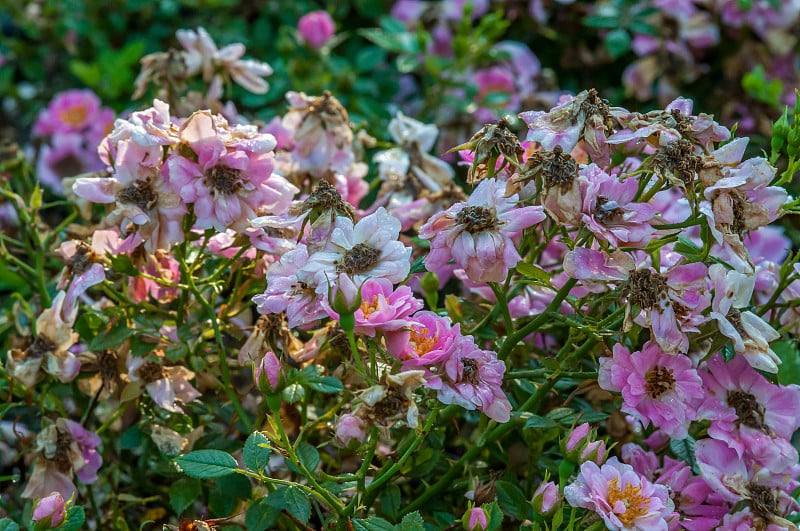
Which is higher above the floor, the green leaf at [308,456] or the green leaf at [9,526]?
the green leaf at [308,456]

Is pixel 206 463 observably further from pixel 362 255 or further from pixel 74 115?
pixel 74 115

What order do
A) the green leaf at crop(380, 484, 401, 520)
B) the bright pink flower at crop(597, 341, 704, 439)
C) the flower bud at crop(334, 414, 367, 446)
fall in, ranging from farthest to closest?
the green leaf at crop(380, 484, 401, 520) < the bright pink flower at crop(597, 341, 704, 439) < the flower bud at crop(334, 414, 367, 446)

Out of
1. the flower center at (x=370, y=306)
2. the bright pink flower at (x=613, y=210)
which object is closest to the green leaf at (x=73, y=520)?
the flower center at (x=370, y=306)

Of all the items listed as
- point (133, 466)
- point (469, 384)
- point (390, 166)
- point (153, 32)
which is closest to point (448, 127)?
point (390, 166)

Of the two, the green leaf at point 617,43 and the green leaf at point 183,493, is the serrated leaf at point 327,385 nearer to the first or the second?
the green leaf at point 183,493

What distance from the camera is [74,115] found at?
6.83 ft

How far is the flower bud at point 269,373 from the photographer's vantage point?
86cm

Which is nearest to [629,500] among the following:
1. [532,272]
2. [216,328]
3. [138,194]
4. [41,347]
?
[532,272]

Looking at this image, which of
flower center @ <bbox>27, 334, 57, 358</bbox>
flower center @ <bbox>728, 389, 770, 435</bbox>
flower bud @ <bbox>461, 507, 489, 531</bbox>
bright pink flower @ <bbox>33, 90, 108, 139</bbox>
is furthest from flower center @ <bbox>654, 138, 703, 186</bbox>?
bright pink flower @ <bbox>33, 90, 108, 139</bbox>

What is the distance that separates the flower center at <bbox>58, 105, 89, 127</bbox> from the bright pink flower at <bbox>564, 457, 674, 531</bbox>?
1540 mm

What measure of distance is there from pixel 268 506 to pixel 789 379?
24.9 inches

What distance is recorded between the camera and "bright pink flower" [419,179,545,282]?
0.90 m

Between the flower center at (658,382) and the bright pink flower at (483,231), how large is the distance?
18cm

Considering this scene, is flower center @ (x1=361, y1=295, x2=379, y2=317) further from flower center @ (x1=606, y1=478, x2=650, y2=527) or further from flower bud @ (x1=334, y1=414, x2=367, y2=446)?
flower center @ (x1=606, y1=478, x2=650, y2=527)
